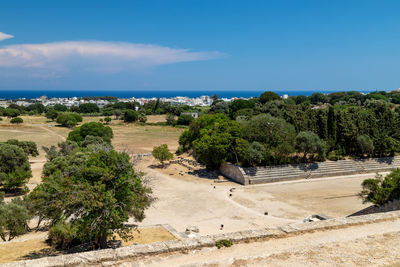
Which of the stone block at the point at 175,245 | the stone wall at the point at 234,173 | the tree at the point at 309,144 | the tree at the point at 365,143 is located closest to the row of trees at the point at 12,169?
the stone wall at the point at 234,173

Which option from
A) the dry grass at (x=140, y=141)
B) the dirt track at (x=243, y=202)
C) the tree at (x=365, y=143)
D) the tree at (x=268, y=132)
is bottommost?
the dirt track at (x=243, y=202)

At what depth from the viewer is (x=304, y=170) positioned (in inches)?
1182

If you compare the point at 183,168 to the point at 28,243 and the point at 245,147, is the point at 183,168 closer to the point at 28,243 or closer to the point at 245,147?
the point at 245,147

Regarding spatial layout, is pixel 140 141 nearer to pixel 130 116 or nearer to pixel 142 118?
pixel 130 116

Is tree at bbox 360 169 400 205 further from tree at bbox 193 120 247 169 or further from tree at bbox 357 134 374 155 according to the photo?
tree at bbox 357 134 374 155

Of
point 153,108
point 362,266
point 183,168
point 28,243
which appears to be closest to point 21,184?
point 28,243

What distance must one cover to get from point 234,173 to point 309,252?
1984 centimetres

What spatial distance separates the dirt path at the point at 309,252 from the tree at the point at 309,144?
20.3 m

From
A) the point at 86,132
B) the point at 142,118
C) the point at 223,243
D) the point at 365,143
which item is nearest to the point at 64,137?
the point at 86,132

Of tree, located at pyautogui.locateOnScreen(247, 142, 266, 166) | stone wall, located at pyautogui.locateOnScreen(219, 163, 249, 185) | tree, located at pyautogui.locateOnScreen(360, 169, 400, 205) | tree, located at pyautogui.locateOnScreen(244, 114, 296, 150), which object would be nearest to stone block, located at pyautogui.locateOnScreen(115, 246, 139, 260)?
tree, located at pyautogui.locateOnScreen(360, 169, 400, 205)

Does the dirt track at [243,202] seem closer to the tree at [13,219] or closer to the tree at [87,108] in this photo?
the tree at [13,219]

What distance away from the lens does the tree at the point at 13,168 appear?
24.4 metres

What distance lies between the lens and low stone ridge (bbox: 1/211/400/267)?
8.26 m

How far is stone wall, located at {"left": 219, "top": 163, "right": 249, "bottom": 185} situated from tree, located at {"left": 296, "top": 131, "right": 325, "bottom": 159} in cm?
726
